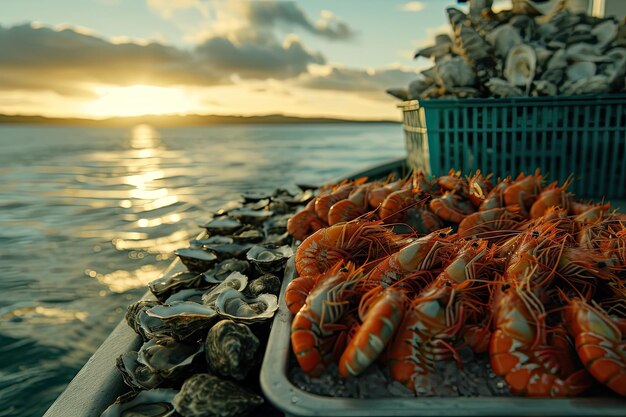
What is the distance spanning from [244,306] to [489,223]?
5.82 feet

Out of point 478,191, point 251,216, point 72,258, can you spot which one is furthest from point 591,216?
point 72,258

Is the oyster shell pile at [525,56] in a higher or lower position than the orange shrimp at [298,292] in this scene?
higher

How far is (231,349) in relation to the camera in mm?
1951

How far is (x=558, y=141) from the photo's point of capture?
14.2 feet

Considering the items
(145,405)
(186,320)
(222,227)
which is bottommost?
(145,405)

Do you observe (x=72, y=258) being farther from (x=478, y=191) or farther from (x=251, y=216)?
(x=478, y=191)

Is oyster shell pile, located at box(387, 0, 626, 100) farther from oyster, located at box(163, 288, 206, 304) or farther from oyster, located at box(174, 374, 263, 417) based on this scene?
oyster, located at box(174, 374, 263, 417)

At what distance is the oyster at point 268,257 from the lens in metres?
2.95

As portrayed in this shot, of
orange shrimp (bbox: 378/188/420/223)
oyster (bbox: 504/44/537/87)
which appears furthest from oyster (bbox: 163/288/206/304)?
oyster (bbox: 504/44/537/87)

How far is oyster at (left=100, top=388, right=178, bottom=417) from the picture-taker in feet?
6.13

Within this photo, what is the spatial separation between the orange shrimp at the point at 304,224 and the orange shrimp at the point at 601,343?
6.86ft

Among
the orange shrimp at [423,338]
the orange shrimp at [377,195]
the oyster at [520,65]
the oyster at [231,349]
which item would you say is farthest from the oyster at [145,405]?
the oyster at [520,65]

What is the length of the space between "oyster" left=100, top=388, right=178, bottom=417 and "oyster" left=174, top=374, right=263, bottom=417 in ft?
0.36

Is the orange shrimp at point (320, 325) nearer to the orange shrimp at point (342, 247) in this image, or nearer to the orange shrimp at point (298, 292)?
the orange shrimp at point (298, 292)
